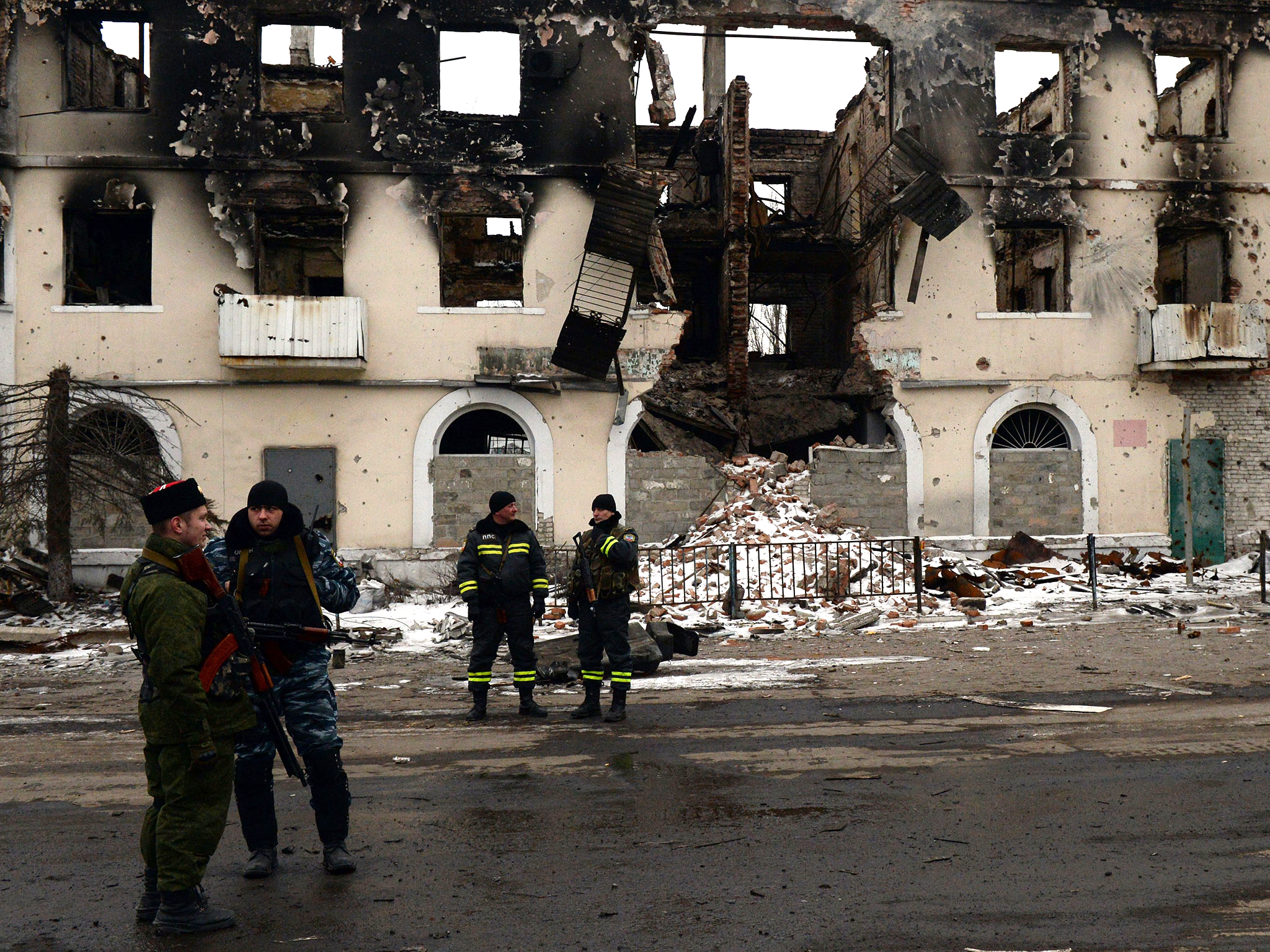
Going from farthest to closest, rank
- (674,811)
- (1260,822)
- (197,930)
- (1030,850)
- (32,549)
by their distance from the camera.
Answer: (32,549) → (674,811) → (1260,822) → (1030,850) → (197,930)

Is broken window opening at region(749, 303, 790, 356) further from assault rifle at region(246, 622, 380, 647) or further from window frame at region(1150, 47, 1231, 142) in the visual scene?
assault rifle at region(246, 622, 380, 647)

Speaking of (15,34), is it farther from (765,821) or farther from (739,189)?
(765,821)

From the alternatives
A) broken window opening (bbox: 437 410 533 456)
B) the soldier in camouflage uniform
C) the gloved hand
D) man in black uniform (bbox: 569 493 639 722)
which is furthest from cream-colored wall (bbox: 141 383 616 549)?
the gloved hand

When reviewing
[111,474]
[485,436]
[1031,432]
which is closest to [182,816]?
[111,474]

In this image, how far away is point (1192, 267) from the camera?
21.3 metres

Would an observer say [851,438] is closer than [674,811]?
No

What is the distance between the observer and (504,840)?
16.6 ft

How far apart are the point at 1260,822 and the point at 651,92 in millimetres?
17148

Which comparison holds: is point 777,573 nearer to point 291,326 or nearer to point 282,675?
point 291,326

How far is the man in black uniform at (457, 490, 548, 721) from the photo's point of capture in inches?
328

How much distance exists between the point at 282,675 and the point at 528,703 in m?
3.89

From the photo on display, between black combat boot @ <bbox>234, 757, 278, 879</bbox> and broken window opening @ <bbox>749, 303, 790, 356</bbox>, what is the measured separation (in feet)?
107

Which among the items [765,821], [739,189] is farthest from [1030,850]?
[739,189]

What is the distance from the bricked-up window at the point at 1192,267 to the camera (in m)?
19.8
